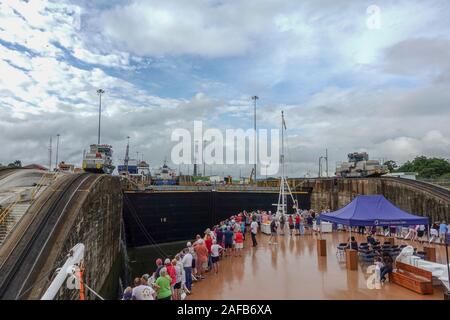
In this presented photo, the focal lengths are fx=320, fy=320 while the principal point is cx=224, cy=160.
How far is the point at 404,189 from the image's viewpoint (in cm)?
2395

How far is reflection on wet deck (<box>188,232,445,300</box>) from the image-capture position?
8367 millimetres

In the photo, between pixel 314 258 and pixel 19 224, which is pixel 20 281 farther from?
pixel 314 258

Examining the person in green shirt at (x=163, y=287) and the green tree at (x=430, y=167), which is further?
the green tree at (x=430, y=167)

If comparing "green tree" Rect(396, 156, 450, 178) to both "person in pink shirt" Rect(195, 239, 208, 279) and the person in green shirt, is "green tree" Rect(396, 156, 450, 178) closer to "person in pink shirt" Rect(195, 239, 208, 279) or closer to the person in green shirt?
"person in pink shirt" Rect(195, 239, 208, 279)

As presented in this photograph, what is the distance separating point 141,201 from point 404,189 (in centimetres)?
2012

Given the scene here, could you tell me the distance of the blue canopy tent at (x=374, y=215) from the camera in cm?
1078

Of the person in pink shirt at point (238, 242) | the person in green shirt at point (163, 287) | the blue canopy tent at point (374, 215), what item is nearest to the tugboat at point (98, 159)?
the person in pink shirt at point (238, 242)

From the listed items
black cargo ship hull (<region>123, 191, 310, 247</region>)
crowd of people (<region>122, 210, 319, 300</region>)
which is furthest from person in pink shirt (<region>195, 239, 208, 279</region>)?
black cargo ship hull (<region>123, 191, 310, 247</region>)

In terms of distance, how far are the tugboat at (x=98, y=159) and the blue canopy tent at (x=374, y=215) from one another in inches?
1029

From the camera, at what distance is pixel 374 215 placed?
11.1 meters

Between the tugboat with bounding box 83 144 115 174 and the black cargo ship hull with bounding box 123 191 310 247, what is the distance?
9011 mm

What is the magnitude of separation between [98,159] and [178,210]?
11.3 m

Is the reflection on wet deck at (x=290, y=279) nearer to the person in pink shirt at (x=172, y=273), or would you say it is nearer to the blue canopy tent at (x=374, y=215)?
the person in pink shirt at (x=172, y=273)
